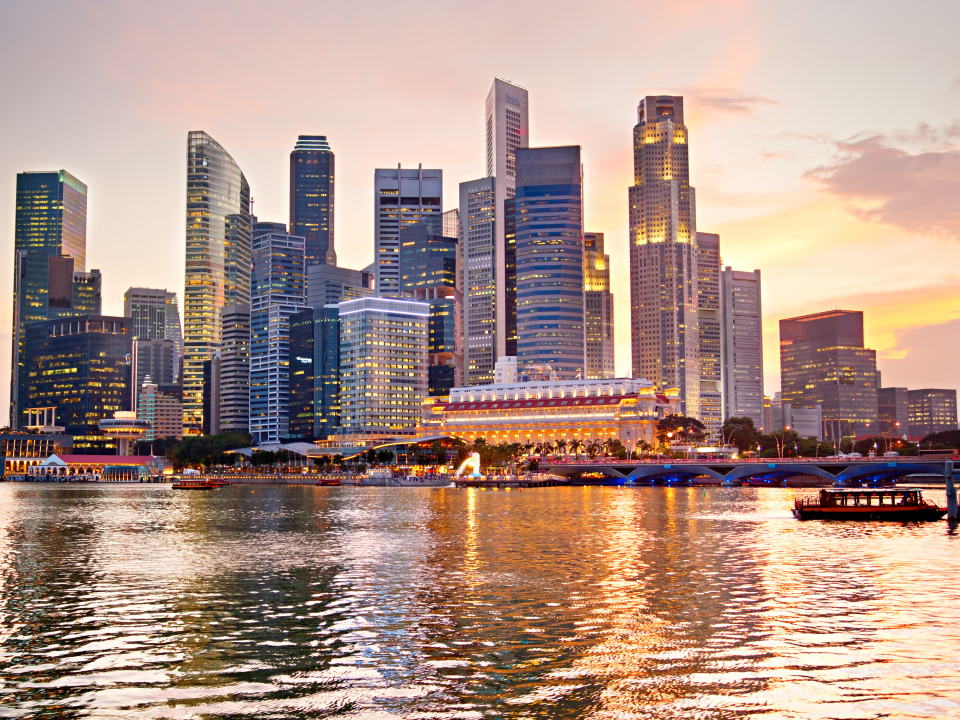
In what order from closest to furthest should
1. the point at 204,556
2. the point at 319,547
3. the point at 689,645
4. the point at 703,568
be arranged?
the point at 689,645
the point at 703,568
the point at 204,556
the point at 319,547

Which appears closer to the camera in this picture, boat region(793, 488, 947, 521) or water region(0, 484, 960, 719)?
water region(0, 484, 960, 719)

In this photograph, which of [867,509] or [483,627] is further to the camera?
[867,509]

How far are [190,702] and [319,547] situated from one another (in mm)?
51590

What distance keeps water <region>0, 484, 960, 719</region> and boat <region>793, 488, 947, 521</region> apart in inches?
948

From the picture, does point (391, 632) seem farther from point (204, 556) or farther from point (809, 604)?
point (204, 556)

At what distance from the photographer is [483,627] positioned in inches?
1793

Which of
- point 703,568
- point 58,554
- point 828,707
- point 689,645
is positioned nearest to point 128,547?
point 58,554

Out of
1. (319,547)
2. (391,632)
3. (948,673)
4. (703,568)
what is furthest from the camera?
(319,547)

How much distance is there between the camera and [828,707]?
107 ft

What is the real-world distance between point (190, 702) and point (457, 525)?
75933 millimetres

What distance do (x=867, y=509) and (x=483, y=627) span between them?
287 feet

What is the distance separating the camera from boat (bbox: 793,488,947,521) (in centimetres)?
11538

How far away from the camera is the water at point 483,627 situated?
33656mm

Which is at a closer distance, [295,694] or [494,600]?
[295,694]
